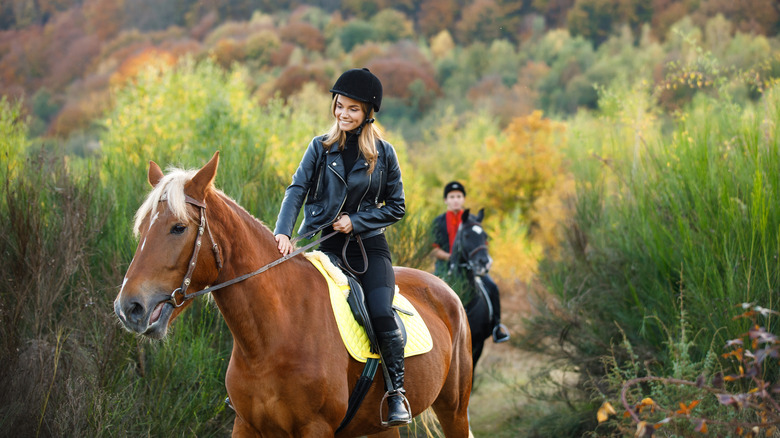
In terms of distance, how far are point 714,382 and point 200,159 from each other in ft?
22.8

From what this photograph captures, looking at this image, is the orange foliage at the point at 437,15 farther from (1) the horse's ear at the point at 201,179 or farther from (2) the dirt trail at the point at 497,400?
(1) the horse's ear at the point at 201,179

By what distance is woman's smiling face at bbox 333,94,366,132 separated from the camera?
3.99 metres

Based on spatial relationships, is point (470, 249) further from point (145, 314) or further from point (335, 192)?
point (145, 314)

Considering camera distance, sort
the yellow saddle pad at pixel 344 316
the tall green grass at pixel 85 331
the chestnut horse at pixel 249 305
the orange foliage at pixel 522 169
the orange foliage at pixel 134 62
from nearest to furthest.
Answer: the chestnut horse at pixel 249 305 → the yellow saddle pad at pixel 344 316 → the tall green grass at pixel 85 331 → the orange foliage at pixel 522 169 → the orange foliage at pixel 134 62

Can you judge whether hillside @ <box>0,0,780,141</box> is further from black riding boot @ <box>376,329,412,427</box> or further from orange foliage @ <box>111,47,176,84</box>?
black riding boot @ <box>376,329,412,427</box>

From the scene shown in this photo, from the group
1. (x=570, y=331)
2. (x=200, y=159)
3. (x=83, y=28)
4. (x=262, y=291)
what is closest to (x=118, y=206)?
(x=200, y=159)

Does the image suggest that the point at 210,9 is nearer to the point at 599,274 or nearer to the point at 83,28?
the point at 83,28

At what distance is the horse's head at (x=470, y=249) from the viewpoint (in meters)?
8.35

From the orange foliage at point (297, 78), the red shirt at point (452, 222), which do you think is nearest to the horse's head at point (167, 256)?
the red shirt at point (452, 222)

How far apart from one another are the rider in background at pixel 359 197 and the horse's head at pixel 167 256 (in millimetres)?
617

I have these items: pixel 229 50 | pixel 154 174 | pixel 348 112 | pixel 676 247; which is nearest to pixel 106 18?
pixel 229 50

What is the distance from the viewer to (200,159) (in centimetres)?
823

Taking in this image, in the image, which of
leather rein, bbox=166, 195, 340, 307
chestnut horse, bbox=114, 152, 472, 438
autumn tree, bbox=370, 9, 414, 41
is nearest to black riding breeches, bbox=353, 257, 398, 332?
chestnut horse, bbox=114, 152, 472, 438

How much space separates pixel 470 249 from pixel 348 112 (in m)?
4.77
